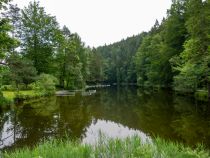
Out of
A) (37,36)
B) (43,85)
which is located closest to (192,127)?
(43,85)

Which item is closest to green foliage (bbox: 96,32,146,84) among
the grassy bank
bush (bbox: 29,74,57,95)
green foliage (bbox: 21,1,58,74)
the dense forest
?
the dense forest

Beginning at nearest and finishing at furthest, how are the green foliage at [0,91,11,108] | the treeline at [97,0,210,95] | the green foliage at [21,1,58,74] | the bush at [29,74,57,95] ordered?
the green foliage at [0,91,11,108]
the treeline at [97,0,210,95]
the bush at [29,74,57,95]
the green foliage at [21,1,58,74]

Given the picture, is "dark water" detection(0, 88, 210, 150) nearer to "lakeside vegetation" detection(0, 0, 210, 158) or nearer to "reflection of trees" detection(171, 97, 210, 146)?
"reflection of trees" detection(171, 97, 210, 146)

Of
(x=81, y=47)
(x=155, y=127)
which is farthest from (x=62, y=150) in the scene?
(x=81, y=47)

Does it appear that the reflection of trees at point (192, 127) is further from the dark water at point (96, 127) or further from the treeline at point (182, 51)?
the treeline at point (182, 51)

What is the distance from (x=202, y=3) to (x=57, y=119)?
729 inches

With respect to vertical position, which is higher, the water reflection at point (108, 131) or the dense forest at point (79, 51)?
the dense forest at point (79, 51)

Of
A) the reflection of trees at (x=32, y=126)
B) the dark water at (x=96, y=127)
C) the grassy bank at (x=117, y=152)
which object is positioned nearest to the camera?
the grassy bank at (x=117, y=152)

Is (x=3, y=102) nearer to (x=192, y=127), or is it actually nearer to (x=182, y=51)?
(x=192, y=127)

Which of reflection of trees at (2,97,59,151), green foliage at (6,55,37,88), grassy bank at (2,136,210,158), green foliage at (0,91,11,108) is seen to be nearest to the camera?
grassy bank at (2,136,210,158)

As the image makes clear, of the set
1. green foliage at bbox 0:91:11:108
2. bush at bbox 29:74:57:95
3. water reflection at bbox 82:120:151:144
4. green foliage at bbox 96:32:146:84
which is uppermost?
green foliage at bbox 96:32:146:84

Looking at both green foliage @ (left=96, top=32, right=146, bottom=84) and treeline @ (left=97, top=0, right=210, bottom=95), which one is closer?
treeline @ (left=97, top=0, right=210, bottom=95)

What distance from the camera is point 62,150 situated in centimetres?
637

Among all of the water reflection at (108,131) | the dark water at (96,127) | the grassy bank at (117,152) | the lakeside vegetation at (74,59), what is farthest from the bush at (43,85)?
the grassy bank at (117,152)
